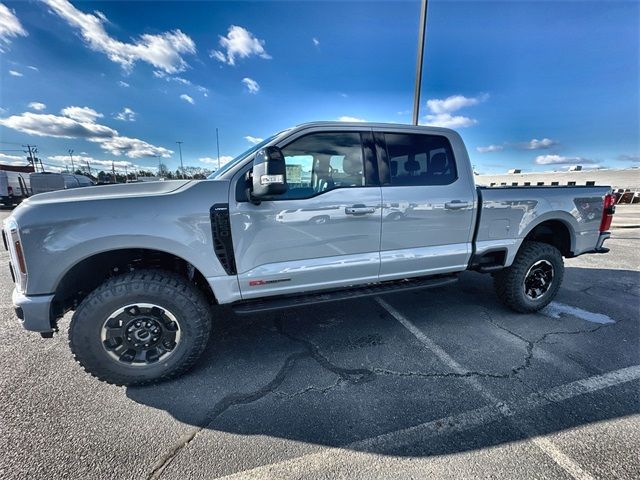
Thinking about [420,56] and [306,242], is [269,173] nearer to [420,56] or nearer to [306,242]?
[306,242]

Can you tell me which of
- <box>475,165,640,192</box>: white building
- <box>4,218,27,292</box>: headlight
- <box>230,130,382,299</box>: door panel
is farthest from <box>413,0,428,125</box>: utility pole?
<box>475,165,640,192</box>: white building

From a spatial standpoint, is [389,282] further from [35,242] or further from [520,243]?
[35,242]

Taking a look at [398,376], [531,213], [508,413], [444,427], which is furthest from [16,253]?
[531,213]

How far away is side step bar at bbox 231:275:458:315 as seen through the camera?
2.67 meters

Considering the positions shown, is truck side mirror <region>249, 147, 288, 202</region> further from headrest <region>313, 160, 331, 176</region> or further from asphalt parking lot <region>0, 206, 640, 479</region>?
asphalt parking lot <region>0, 206, 640, 479</region>

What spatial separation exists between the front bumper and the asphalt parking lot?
58 centimetres

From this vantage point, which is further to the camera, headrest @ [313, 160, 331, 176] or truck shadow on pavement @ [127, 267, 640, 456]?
headrest @ [313, 160, 331, 176]

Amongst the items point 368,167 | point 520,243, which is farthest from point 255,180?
point 520,243

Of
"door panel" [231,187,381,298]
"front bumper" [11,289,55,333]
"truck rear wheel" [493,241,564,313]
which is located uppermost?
"door panel" [231,187,381,298]

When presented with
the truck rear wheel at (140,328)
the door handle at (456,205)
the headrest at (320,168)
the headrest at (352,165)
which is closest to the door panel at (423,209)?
the door handle at (456,205)

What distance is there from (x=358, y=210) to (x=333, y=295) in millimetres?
845

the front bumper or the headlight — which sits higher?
the headlight

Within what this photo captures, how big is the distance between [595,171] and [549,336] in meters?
42.7

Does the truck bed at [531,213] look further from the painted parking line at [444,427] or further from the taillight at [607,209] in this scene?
the painted parking line at [444,427]
